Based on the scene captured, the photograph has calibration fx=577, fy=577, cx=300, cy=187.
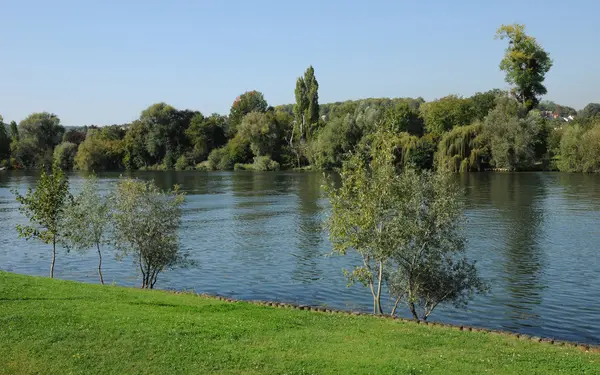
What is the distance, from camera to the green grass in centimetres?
1427

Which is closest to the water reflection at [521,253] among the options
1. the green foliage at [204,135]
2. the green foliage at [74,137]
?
the green foliage at [204,135]

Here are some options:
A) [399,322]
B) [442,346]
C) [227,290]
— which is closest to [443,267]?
[399,322]

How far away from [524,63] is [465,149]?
3014 cm

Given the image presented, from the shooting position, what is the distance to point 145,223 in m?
31.9

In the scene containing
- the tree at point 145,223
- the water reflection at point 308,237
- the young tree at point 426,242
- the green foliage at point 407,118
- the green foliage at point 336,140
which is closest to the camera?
the young tree at point 426,242

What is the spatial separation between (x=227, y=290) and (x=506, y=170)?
96927 millimetres

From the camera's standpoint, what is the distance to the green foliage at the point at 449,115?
468 ft

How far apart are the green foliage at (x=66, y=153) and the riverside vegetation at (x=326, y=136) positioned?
0.32 metres

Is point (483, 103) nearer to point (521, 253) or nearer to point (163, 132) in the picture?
point (163, 132)

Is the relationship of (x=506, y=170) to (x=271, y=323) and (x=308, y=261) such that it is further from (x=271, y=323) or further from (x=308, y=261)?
(x=271, y=323)

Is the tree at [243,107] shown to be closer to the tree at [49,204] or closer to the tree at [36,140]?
the tree at [36,140]

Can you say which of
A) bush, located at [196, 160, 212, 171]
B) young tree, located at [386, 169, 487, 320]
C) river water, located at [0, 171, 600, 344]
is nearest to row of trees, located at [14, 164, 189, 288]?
river water, located at [0, 171, 600, 344]

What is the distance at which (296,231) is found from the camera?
53.9 metres

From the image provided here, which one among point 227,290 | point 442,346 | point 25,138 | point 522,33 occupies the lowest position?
point 227,290
